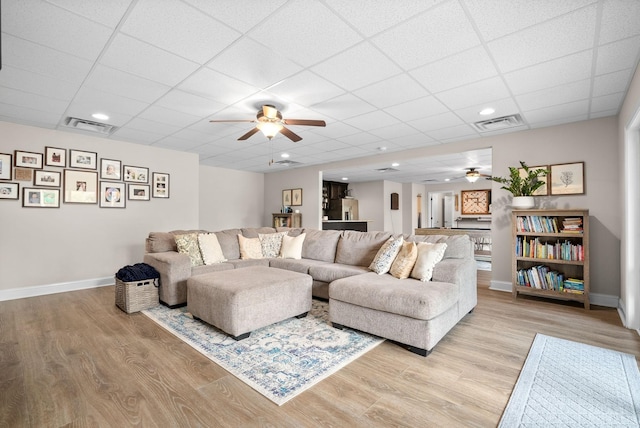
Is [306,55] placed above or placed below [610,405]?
above

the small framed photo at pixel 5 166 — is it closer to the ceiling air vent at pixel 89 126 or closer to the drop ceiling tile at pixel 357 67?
the ceiling air vent at pixel 89 126

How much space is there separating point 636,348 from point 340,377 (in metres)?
2.62

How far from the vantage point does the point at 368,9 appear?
1966 millimetres

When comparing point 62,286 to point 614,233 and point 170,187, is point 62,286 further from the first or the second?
point 614,233

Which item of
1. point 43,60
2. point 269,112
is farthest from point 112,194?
point 269,112

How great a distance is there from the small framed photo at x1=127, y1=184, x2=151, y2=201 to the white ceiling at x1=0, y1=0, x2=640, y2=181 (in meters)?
1.40

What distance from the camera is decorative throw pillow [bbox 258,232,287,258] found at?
15.8ft

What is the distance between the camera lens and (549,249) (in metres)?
4.06

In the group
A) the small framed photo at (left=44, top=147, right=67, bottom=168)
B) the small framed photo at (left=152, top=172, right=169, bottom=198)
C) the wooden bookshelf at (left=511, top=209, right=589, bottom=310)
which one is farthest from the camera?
the small framed photo at (left=152, top=172, right=169, bottom=198)

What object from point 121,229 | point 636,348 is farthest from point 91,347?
point 636,348

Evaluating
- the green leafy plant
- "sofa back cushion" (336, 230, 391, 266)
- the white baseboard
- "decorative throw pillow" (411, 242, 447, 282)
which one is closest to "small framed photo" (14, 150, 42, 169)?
the white baseboard

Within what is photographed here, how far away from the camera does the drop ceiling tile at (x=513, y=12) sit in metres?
1.91

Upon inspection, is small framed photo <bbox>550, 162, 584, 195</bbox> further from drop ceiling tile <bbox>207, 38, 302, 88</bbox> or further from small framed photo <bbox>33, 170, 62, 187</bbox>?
small framed photo <bbox>33, 170, 62, 187</bbox>

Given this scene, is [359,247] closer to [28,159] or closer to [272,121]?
[272,121]
